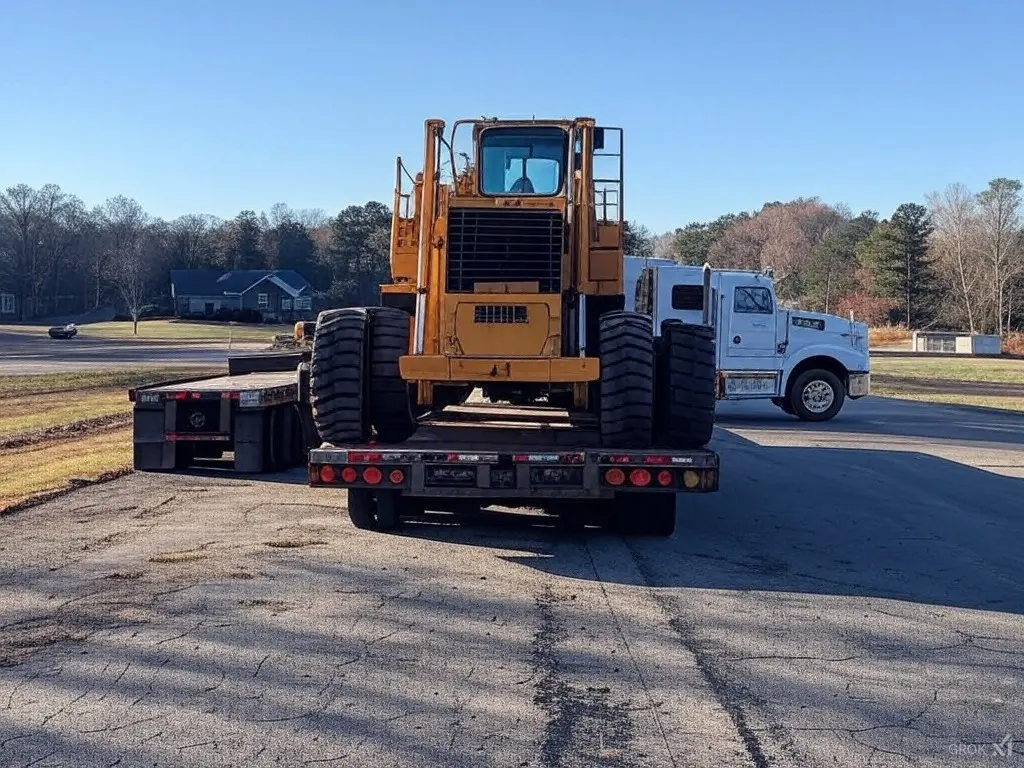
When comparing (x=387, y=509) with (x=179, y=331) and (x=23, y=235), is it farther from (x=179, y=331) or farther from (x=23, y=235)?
(x=23, y=235)

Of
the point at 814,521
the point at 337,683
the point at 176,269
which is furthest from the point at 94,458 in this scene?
the point at 176,269

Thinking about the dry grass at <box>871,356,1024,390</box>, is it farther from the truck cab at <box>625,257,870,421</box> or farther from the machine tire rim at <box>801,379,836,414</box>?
the machine tire rim at <box>801,379,836,414</box>

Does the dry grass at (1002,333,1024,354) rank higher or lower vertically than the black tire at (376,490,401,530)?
higher

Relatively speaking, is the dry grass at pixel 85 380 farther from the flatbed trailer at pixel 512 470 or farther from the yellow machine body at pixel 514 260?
the flatbed trailer at pixel 512 470

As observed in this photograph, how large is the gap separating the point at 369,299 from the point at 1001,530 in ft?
276

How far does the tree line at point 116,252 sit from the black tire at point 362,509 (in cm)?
9491

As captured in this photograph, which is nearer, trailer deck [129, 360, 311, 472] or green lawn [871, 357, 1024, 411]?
trailer deck [129, 360, 311, 472]

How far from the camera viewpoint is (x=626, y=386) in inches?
369

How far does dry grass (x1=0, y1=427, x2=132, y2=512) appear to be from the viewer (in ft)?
41.8

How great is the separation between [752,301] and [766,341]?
33.6 inches

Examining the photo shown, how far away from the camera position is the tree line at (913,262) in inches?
3209

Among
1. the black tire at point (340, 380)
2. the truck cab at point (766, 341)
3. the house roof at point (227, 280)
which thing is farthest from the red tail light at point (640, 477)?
the house roof at point (227, 280)

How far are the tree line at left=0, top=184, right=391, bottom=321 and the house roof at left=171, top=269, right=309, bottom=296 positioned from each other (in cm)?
300

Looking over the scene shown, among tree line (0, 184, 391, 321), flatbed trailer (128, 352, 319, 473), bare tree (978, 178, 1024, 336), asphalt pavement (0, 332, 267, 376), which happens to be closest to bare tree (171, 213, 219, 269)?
tree line (0, 184, 391, 321)
